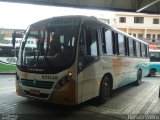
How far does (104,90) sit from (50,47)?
2.71m

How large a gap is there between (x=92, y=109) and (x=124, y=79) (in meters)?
3.93

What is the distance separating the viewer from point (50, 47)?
7.84 metres

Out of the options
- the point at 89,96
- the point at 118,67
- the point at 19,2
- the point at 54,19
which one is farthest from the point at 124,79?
the point at 19,2

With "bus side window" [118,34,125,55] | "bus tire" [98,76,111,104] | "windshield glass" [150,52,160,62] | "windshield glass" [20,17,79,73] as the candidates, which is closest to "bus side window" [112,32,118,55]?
"bus side window" [118,34,125,55]

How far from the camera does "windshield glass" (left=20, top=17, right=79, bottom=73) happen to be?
751cm

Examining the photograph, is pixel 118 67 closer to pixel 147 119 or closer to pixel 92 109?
pixel 92 109

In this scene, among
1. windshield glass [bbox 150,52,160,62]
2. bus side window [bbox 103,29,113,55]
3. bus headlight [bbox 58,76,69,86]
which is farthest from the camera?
windshield glass [bbox 150,52,160,62]

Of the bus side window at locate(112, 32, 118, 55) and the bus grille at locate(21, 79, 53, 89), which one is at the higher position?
the bus side window at locate(112, 32, 118, 55)

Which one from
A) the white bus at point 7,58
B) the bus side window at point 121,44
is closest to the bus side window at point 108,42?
the bus side window at point 121,44

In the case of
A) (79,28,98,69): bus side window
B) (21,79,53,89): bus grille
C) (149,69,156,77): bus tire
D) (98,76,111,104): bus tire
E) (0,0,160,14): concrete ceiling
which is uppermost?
(0,0,160,14): concrete ceiling

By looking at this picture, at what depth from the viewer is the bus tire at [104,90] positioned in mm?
9169

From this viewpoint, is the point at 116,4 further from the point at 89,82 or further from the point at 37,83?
the point at 37,83

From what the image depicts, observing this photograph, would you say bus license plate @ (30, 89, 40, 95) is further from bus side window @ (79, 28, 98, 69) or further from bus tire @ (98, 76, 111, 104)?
bus tire @ (98, 76, 111, 104)

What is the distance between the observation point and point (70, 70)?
730cm
